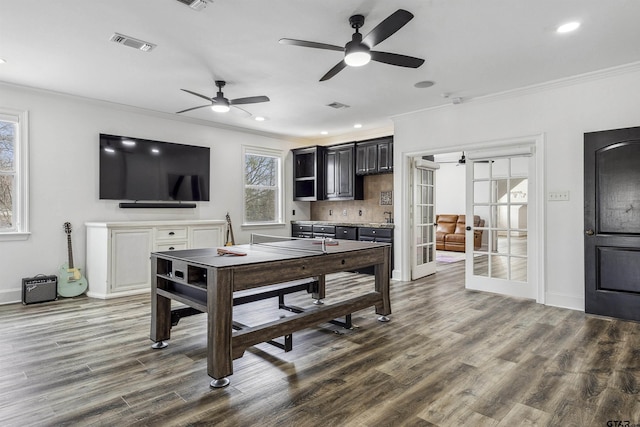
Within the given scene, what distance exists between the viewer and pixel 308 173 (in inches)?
290

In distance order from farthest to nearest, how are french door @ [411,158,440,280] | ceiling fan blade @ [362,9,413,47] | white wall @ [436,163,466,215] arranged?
white wall @ [436,163,466,215], french door @ [411,158,440,280], ceiling fan blade @ [362,9,413,47]

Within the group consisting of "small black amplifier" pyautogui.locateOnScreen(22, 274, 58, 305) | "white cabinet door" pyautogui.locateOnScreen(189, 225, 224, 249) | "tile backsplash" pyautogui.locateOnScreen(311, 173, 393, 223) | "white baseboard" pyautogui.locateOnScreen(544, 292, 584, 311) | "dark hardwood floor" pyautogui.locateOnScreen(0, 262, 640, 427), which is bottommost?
"dark hardwood floor" pyautogui.locateOnScreen(0, 262, 640, 427)

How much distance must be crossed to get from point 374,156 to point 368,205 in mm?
1030

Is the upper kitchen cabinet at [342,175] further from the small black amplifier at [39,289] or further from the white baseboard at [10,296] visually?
the white baseboard at [10,296]

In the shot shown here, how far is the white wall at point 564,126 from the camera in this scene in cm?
382

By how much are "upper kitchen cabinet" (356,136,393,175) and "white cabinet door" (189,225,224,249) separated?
2.70 metres

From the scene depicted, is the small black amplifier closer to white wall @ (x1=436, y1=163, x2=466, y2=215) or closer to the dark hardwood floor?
the dark hardwood floor

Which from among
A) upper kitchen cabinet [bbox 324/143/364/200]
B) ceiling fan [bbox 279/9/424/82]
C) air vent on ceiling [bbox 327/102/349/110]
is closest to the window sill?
ceiling fan [bbox 279/9/424/82]

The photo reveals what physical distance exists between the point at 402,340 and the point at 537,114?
3231 millimetres

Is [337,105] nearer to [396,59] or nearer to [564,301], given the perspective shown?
[396,59]

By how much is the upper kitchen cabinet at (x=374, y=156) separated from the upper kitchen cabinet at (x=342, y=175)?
137mm

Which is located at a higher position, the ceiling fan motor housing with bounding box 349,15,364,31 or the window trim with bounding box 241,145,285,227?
the ceiling fan motor housing with bounding box 349,15,364,31

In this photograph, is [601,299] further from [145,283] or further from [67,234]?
[67,234]

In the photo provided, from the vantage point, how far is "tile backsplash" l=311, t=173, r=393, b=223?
6.57 m
